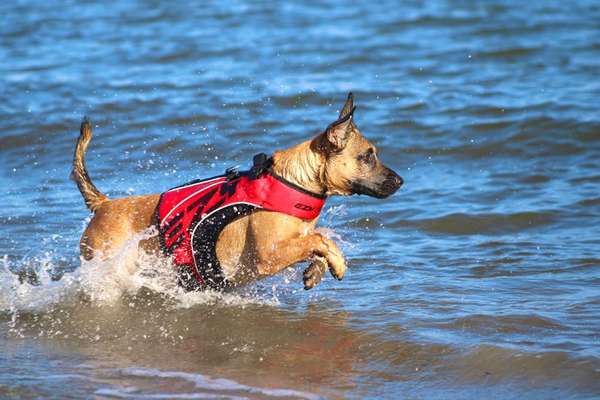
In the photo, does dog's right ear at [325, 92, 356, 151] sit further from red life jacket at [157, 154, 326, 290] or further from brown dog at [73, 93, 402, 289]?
red life jacket at [157, 154, 326, 290]

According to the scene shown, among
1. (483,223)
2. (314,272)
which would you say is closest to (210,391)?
(314,272)

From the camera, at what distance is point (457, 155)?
11.8 metres

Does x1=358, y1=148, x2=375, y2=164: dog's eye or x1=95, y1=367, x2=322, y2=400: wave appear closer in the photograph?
x1=95, y1=367, x2=322, y2=400: wave

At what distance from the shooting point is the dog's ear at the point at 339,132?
6.57m

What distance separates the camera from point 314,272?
6664 millimetres

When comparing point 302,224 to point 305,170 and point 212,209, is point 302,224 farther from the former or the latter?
point 212,209

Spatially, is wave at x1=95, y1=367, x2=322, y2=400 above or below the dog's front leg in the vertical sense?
below

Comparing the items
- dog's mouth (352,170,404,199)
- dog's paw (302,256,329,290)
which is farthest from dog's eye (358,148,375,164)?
dog's paw (302,256,329,290)

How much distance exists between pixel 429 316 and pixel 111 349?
225cm

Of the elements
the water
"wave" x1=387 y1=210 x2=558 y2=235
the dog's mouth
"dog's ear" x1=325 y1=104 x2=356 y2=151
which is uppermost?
"dog's ear" x1=325 y1=104 x2=356 y2=151

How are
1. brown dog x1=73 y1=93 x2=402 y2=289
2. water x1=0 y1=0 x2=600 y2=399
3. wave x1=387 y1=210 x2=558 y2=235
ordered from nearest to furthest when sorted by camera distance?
water x1=0 y1=0 x2=600 y2=399
brown dog x1=73 y1=93 x2=402 y2=289
wave x1=387 y1=210 x2=558 y2=235

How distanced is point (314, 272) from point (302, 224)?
0.36 metres

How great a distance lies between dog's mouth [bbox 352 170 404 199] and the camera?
22.2 feet

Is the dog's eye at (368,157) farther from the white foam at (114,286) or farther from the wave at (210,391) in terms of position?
the wave at (210,391)
